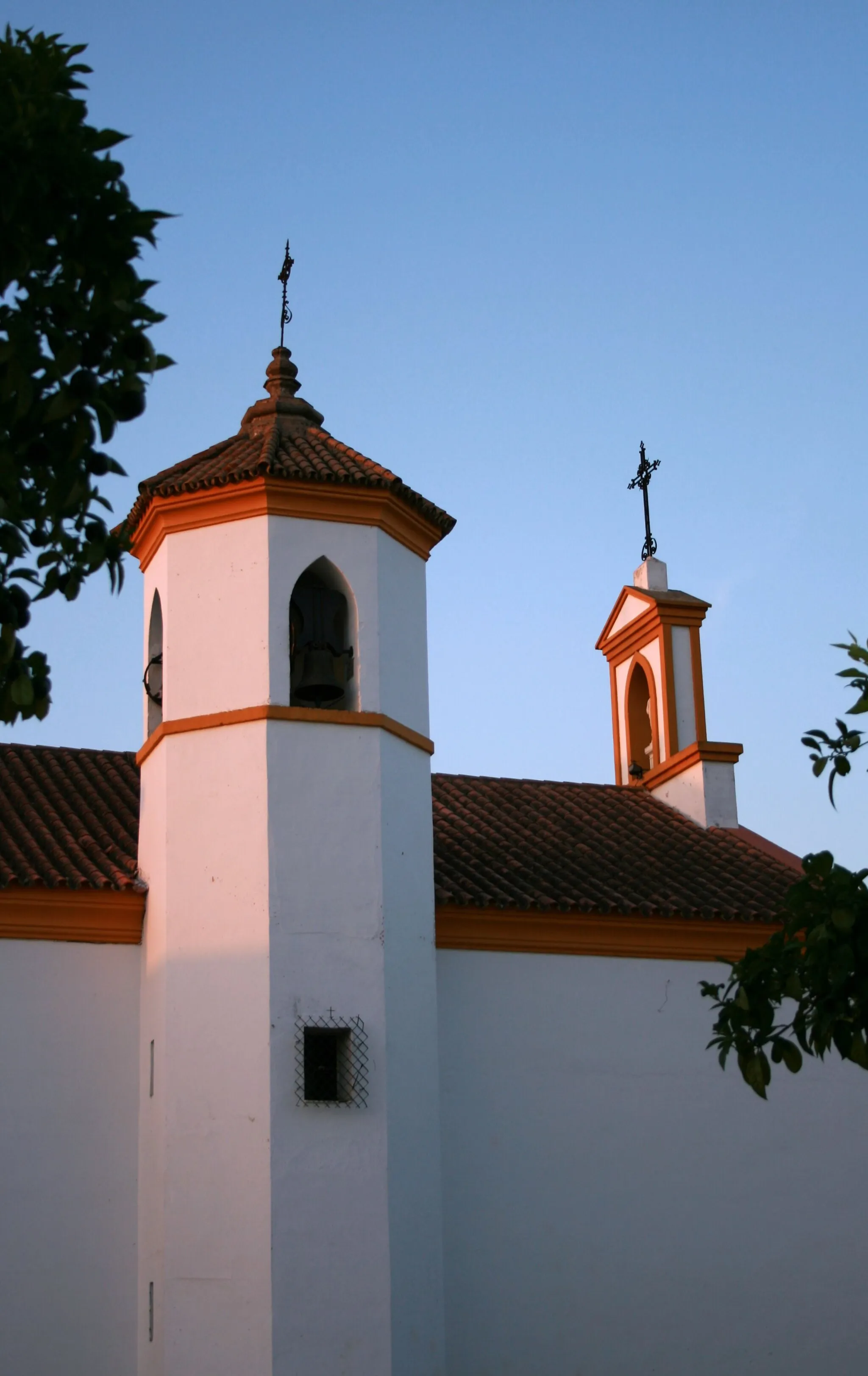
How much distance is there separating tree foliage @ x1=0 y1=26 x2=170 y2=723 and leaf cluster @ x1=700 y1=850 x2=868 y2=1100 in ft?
11.3

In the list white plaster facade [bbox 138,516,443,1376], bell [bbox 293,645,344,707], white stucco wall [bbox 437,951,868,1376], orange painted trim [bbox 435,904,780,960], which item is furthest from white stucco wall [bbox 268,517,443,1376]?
white stucco wall [bbox 437,951,868,1376]

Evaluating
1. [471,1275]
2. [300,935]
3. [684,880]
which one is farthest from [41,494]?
[684,880]

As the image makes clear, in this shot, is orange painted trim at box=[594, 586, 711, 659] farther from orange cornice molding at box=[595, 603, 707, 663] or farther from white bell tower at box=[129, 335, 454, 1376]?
white bell tower at box=[129, 335, 454, 1376]

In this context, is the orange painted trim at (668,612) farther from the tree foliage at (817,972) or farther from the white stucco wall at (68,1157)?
the tree foliage at (817,972)

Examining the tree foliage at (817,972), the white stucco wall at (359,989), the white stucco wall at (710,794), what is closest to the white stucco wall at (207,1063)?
the white stucco wall at (359,989)

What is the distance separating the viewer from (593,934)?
47.1 ft

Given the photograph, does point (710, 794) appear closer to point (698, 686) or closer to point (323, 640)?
point (698, 686)

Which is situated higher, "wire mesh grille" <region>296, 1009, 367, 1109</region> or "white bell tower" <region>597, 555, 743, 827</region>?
"white bell tower" <region>597, 555, 743, 827</region>

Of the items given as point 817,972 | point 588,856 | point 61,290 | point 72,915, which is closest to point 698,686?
point 588,856

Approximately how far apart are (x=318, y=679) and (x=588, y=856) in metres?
3.50

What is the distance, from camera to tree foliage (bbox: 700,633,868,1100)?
25.2 feet

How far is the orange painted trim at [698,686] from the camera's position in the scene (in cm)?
1778

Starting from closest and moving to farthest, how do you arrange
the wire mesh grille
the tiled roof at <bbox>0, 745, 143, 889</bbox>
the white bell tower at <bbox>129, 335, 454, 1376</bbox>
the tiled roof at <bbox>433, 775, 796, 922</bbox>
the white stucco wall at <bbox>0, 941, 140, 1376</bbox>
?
the white bell tower at <bbox>129, 335, 454, 1376</bbox> < the wire mesh grille < the white stucco wall at <bbox>0, 941, 140, 1376</bbox> < the tiled roof at <bbox>0, 745, 143, 889</bbox> < the tiled roof at <bbox>433, 775, 796, 922</bbox>

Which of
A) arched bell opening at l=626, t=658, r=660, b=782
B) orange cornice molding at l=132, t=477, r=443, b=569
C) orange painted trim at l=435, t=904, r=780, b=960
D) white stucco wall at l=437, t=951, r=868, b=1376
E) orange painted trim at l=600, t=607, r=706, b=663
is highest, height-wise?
orange painted trim at l=600, t=607, r=706, b=663
